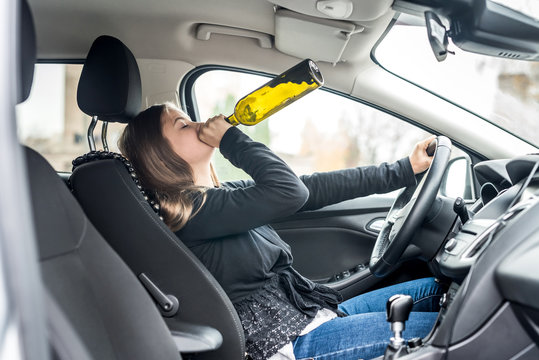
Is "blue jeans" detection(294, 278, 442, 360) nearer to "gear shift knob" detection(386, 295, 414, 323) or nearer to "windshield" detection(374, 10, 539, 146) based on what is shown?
"gear shift knob" detection(386, 295, 414, 323)

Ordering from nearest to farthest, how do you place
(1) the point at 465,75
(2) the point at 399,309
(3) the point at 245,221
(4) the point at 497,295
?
(4) the point at 497,295 → (2) the point at 399,309 → (3) the point at 245,221 → (1) the point at 465,75

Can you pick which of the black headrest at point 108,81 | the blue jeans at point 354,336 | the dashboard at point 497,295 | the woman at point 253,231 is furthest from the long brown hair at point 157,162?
the dashboard at point 497,295

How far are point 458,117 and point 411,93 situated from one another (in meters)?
0.16

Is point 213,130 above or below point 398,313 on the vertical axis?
above

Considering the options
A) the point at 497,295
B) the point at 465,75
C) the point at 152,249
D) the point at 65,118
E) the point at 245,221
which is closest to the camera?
the point at 497,295

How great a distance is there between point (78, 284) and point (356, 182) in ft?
3.19

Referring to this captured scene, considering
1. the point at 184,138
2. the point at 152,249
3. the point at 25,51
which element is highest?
the point at 25,51

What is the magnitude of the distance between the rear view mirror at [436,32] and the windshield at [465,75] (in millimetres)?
221

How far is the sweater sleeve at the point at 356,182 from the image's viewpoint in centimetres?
148

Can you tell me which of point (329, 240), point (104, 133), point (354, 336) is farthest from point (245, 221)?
point (329, 240)

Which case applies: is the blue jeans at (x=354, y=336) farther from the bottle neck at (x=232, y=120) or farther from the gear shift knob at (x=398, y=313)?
the bottle neck at (x=232, y=120)

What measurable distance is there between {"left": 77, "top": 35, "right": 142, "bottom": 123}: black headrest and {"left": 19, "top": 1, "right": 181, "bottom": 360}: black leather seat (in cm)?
47

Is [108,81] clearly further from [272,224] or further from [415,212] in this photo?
[272,224]

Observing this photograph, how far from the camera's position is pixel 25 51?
678 mm
